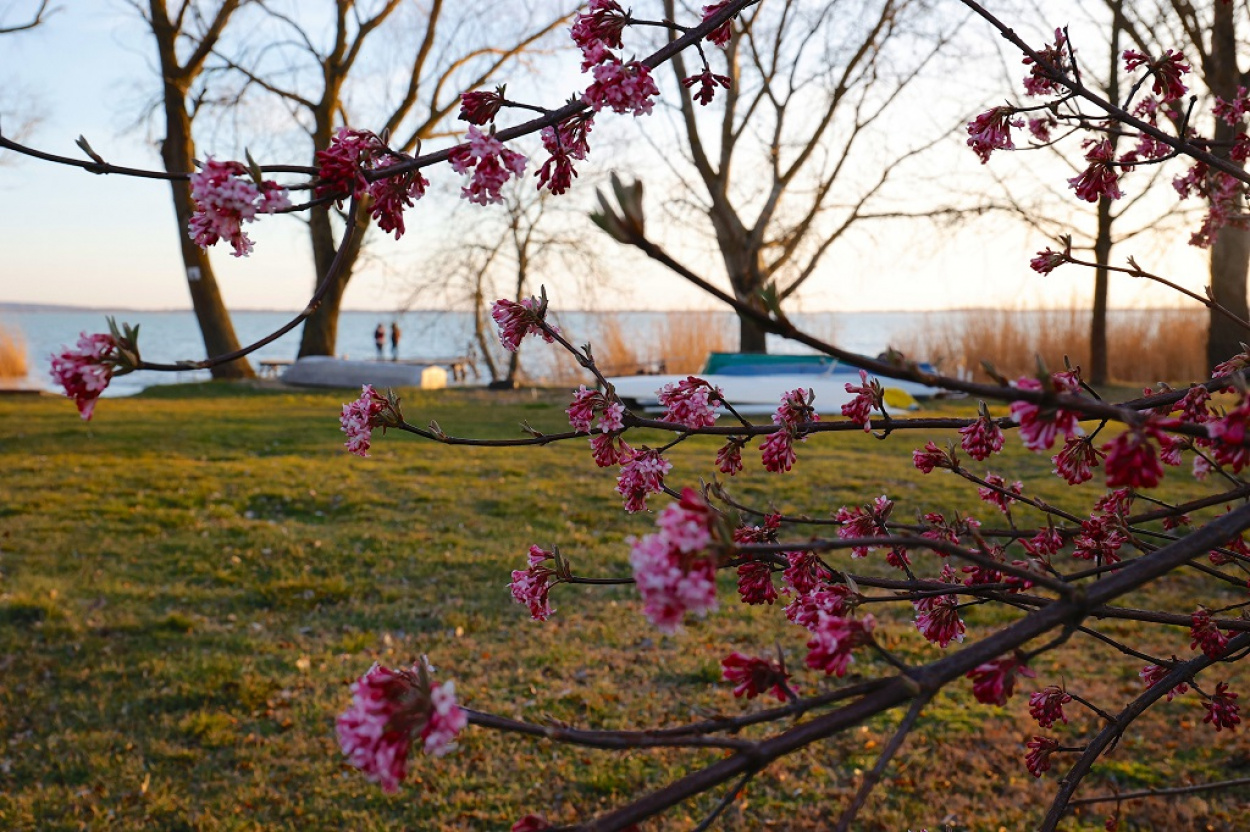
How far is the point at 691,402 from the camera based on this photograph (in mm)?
1666

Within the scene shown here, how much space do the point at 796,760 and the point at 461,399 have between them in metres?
11.6

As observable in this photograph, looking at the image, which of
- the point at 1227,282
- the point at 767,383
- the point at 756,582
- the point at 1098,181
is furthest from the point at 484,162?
the point at 1227,282

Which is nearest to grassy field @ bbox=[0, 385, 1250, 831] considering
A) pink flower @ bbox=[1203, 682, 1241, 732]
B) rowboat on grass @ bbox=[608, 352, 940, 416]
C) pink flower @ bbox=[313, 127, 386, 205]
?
pink flower @ bbox=[1203, 682, 1241, 732]

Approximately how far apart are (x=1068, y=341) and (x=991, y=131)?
51.7 ft

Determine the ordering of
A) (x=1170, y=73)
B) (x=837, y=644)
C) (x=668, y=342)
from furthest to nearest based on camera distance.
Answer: (x=668, y=342)
(x=1170, y=73)
(x=837, y=644)

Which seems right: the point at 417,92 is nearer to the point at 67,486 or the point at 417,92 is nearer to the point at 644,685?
the point at 67,486

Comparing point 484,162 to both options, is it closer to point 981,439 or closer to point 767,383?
point 981,439

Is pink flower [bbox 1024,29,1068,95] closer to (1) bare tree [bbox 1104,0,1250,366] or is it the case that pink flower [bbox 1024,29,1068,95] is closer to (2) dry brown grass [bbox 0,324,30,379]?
(1) bare tree [bbox 1104,0,1250,366]

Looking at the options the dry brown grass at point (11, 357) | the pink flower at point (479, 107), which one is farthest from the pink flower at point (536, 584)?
the dry brown grass at point (11, 357)

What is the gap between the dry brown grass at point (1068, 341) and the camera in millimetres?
15555

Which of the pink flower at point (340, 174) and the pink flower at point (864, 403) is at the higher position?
the pink flower at point (340, 174)

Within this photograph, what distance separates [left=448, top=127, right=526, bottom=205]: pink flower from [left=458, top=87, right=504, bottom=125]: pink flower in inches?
3.8

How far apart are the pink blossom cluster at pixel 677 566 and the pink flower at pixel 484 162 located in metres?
0.61

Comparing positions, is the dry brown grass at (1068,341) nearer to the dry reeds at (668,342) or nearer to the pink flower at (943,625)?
the dry reeds at (668,342)
